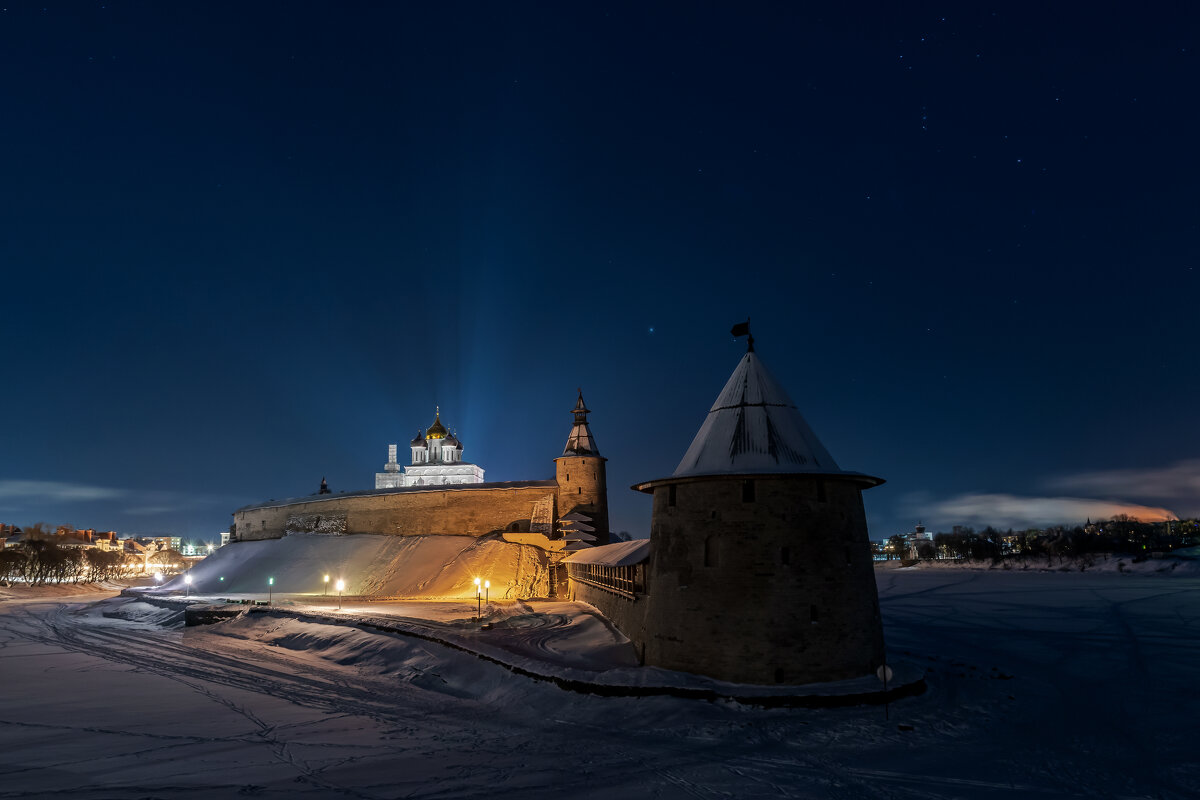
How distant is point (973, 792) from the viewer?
10.5 metres

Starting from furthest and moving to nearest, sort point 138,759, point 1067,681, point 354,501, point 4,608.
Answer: point 354,501, point 4,608, point 1067,681, point 138,759

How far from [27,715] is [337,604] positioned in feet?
68.6

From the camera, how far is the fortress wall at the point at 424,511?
50.9 metres

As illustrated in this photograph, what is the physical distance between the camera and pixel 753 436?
691 inches

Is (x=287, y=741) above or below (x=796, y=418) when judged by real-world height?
below

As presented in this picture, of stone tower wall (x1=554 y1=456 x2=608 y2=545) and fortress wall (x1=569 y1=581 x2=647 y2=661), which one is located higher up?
stone tower wall (x1=554 y1=456 x2=608 y2=545)

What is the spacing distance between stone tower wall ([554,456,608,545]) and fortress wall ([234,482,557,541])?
223 centimetres

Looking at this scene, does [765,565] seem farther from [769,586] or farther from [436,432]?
[436,432]

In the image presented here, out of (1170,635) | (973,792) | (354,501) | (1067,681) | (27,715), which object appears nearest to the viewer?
(973,792)

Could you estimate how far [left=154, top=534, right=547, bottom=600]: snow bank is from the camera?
41188 mm

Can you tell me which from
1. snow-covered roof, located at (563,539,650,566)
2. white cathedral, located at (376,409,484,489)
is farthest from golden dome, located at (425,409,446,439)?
snow-covered roof, located at (563,539,650,566)

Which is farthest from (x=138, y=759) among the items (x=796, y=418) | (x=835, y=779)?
(x=796, y=418)

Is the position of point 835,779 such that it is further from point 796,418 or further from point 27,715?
point 27,715

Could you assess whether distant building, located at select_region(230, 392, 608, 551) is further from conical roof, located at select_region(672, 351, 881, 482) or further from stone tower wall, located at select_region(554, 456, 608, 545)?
conical roof, located at select_region(672, 351, 881, 482)
